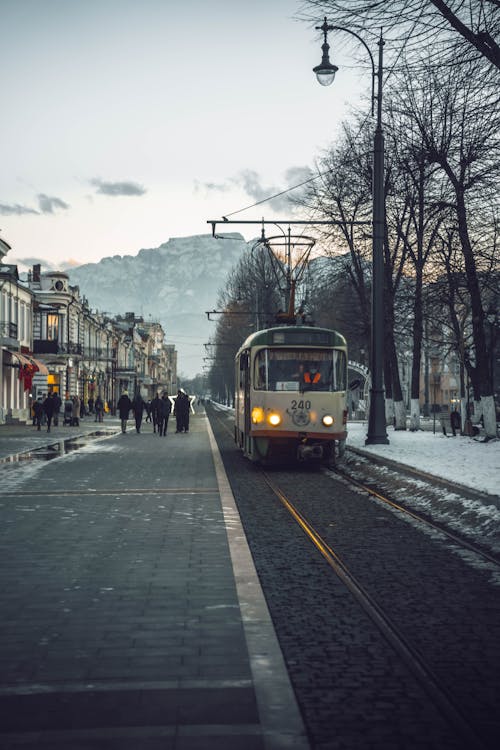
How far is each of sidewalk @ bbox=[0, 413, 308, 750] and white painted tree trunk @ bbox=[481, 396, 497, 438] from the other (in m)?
15.7

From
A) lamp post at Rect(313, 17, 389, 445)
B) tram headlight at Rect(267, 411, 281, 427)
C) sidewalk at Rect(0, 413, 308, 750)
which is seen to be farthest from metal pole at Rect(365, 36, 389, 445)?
sidewalk at Rect(0, 413, 308, 750)

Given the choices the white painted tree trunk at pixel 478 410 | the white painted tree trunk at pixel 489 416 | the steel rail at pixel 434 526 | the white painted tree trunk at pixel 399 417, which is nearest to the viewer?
the steel rail at pixel 434 526

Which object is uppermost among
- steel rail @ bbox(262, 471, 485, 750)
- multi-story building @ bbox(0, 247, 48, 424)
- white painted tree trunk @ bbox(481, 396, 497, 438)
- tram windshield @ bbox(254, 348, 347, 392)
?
multi-story building @ bbox(0, 247, 48, 424)

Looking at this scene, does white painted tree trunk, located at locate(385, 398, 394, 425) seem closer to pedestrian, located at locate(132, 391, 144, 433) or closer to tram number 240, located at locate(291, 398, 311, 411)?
pedestrian, located at locate(132, 391, 144, 433)

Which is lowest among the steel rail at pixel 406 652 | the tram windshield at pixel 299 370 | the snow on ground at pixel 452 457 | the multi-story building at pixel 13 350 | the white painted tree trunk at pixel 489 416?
the steel rail at pixel 406 652

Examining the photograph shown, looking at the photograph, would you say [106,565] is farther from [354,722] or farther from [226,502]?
[226,502]

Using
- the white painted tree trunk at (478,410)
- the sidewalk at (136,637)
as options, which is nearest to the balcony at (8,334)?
the white painted tree trunk at (478,410)

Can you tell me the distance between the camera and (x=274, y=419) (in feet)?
65.0

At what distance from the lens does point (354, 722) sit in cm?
422

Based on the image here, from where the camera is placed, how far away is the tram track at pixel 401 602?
4.30 meters

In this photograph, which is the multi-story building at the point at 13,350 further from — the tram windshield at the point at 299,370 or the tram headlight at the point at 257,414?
the tram headlight at the point at 257,414

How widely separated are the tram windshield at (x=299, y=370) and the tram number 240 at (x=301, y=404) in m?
0.28

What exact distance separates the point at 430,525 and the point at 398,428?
80.4 ft

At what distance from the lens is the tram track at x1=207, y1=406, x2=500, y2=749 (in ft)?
14.1
